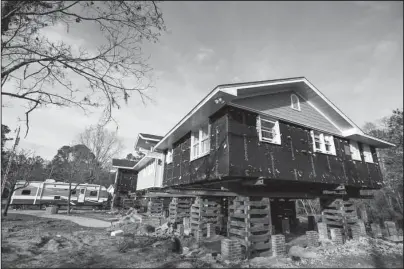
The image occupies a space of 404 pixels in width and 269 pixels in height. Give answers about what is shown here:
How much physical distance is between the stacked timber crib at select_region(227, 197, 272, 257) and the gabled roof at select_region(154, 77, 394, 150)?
13.9 feet

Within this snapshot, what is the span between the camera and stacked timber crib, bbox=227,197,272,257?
26.5 feet

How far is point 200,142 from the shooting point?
11.7 meters

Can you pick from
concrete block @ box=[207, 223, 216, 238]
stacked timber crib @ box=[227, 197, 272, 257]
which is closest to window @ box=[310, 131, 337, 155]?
stacked timber crib @ box=[227, 197, 272, 257]

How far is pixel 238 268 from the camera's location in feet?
21.9

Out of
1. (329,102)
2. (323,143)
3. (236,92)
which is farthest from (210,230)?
(329,102)

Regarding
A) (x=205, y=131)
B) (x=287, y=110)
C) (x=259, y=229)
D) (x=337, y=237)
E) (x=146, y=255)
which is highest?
(x=287, y=110)

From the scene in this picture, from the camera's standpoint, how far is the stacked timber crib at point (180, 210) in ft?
45.1

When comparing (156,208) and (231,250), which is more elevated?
(156,208)

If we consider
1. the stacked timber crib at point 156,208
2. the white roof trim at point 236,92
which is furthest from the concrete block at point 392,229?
the stacked timber crib at point 156,208

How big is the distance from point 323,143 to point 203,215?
7874mm

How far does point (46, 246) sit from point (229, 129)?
8.88m

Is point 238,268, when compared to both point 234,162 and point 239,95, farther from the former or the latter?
point 239,95

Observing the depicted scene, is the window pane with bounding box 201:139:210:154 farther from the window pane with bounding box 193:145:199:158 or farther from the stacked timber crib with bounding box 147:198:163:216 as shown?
the stacked timber crib with bounding box 147:198:163:216

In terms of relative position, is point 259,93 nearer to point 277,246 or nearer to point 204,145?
point 204,145
